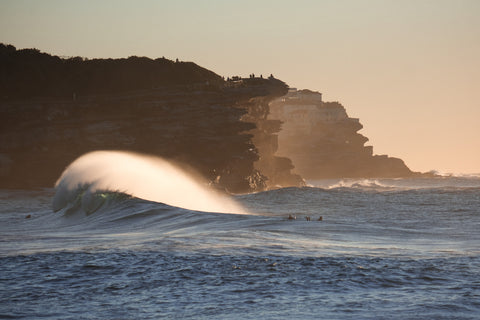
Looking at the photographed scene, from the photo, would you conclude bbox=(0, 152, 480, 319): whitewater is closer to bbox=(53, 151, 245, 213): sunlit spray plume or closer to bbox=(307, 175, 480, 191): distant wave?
bbox=(53, 151, 245, 213): sunlit spray plume

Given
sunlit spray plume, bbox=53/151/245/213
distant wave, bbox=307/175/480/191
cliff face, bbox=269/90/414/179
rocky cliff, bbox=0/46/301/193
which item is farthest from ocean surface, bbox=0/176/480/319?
cliff face, bbox=269/90/414/179

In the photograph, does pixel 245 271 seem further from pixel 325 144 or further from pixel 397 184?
pixel 325 144

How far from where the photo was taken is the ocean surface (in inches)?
377

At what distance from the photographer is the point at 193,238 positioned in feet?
59.1

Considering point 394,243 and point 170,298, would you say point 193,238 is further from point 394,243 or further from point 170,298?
point 170,298

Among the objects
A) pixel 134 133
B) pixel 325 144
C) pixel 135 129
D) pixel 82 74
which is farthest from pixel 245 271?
pixel 325 144

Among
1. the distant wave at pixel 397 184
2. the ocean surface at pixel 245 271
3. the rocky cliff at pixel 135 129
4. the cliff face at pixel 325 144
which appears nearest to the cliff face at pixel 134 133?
the rocky cliff at pixel 135 129

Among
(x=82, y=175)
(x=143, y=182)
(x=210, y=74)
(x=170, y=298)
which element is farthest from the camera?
(x=210, y=74)

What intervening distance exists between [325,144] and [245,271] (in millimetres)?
177637

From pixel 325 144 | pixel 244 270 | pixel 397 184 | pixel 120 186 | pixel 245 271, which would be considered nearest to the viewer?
pixel 245 271

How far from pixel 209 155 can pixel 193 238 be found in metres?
54.8

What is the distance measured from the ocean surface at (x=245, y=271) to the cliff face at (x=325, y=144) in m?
160

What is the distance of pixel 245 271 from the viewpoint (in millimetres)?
12492

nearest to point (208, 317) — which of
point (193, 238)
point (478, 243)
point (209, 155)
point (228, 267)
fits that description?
point (228, 267)
